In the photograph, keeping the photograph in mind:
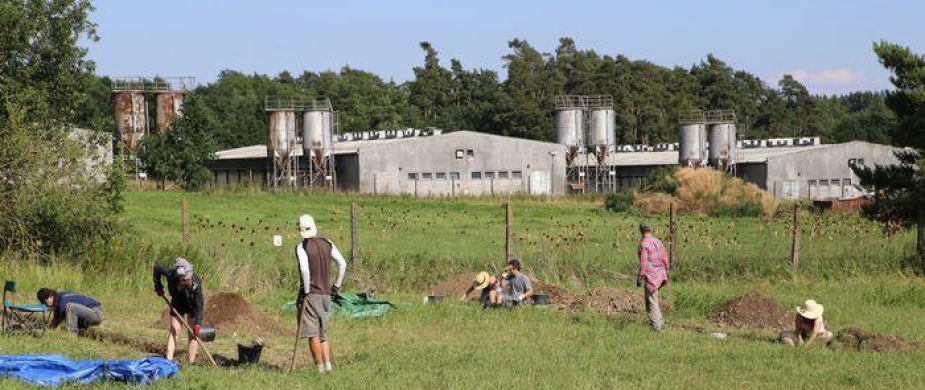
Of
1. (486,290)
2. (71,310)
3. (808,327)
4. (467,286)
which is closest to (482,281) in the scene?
(486,290)

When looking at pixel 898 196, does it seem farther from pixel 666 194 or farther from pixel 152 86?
pixel 152 86

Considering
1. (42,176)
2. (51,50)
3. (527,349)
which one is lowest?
(527,349)

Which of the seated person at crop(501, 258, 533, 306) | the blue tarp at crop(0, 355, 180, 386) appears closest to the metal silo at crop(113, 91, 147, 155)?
the seated person at crop(501, 258, 533, 306)

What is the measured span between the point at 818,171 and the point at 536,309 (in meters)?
56.9

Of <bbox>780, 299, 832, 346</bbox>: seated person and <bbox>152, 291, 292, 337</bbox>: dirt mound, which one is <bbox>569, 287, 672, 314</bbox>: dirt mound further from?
<bbox>152, 291, 292, 337</bbox>: dirt mound

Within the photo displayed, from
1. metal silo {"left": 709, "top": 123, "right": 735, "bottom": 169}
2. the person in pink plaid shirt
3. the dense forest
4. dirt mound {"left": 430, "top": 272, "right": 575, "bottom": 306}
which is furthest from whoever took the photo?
the dense forest

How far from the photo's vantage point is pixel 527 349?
17.6 meters

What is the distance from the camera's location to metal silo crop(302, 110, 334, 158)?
257 ft

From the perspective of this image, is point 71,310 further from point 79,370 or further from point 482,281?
point 482,281

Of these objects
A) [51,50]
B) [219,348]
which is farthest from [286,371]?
[51,50]

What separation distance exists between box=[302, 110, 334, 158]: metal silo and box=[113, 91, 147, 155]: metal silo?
29.5 feet

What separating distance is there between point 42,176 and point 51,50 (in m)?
6.00

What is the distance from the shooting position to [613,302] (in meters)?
23.9

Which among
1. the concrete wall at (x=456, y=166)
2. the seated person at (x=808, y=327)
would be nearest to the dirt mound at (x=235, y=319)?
the seated person at (x=808, y=327)
